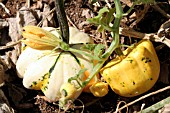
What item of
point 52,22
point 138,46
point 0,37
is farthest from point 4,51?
point 138,46

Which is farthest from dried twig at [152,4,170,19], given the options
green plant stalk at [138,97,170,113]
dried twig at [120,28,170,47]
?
green plant stalk at [138,97,170,113]

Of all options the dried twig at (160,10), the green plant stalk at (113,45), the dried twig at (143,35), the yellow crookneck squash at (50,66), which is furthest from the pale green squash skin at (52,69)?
the dried twig at (160,10)

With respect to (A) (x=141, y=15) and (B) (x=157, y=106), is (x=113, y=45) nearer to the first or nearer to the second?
(B) (x=157, y=106)

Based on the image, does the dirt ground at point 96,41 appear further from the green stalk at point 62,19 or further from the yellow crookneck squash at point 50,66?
the green stalk at point 62,19

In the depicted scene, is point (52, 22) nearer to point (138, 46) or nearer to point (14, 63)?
point (14, 63)

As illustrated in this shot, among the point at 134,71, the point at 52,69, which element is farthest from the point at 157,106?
the point at 52,69

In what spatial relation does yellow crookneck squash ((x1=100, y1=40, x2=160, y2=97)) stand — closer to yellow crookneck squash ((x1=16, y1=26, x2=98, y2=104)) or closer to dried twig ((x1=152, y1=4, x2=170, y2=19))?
yellow crookneck squash ((x1=16, y1=26, x2=98, y2=104))
